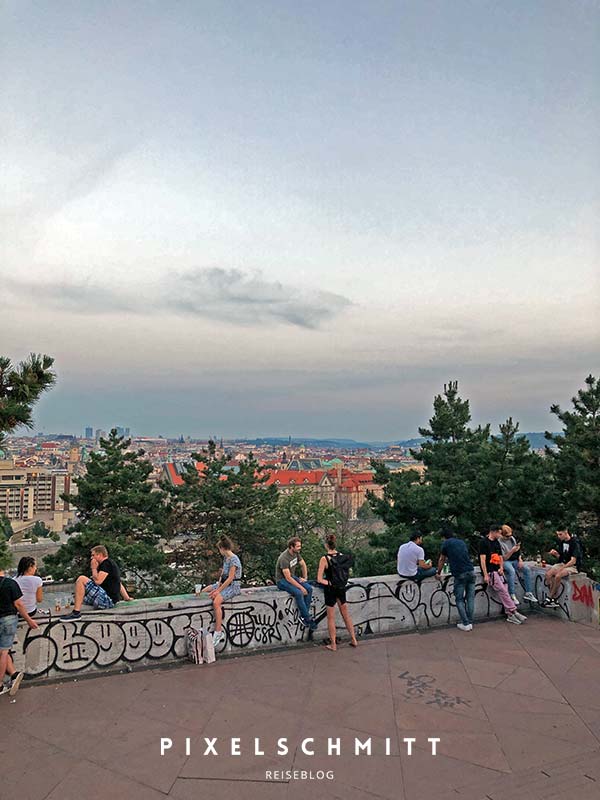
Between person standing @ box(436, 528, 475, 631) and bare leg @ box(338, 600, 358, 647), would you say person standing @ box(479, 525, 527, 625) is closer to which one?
person standing @ box(436, 528, 475, 631)

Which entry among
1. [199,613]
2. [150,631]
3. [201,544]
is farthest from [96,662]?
[201,544]

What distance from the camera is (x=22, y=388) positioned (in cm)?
891

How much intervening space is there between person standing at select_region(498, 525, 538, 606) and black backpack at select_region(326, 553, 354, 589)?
300 centimetres

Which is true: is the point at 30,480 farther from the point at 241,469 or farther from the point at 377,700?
the point at 377,700

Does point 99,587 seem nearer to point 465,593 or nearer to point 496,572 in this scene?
point 465,593

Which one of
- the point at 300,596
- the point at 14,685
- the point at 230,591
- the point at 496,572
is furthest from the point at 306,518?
the point at 14,685

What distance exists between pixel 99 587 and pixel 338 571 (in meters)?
3.06

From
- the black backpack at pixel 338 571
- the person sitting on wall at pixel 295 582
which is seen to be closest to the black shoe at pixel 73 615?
the person sitting on wall at pixel 295 582

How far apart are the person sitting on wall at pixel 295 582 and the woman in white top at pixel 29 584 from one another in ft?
9.59

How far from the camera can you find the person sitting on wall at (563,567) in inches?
357

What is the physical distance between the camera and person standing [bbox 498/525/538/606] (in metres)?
9.32

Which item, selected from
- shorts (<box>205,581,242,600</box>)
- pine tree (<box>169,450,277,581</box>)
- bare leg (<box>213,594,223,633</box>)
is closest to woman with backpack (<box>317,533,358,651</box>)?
shorts (<box>205,581,242,600</box>)

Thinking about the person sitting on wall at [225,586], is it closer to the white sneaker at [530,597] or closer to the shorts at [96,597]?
the shorts at [96,597]

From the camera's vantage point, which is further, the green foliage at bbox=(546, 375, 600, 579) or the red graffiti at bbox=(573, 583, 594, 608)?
the green foliage at bbox=(546, 375, 600, 579)
